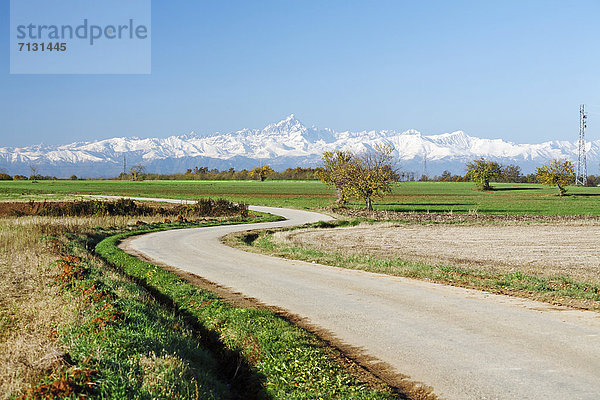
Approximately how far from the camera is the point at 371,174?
4703 centimetres

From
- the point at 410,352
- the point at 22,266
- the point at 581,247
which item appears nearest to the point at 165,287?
the point at 22,266

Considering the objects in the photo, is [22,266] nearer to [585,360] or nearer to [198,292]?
[198,292]

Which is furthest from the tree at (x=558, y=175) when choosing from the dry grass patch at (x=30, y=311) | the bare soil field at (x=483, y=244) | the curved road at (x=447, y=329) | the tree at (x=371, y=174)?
the dry grass patch at (x=30, y=311)

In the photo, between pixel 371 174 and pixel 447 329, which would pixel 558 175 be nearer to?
pixel 371 174

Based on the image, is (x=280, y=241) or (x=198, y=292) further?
(x=280, y=241)

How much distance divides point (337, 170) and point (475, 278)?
35.7 metres

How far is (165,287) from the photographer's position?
47.8 feet

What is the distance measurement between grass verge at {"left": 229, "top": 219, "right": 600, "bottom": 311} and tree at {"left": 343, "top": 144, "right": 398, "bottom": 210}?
24.5 meters

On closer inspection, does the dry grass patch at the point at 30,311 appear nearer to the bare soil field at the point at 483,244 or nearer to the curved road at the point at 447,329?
the curved road at the point at 447,329

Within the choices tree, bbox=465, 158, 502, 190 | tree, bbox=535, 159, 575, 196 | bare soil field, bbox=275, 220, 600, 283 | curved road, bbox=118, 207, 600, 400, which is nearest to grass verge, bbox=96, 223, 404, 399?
curved road, bbox=118, 207, 600, 400

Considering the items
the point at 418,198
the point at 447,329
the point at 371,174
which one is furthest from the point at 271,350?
the point at 418,198

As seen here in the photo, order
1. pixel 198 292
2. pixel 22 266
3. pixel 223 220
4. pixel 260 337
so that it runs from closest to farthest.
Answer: pixel 260 337, pixel 198 292, pixel 22 266, pixel 223 220

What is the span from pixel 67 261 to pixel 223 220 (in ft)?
78.9

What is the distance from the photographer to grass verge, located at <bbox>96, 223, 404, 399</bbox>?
7.41m
